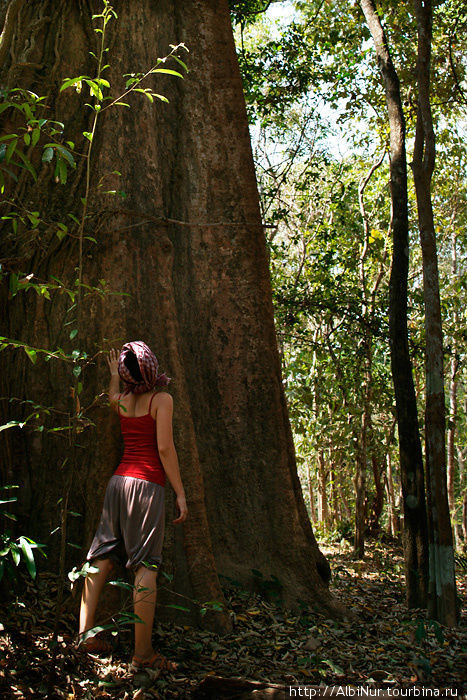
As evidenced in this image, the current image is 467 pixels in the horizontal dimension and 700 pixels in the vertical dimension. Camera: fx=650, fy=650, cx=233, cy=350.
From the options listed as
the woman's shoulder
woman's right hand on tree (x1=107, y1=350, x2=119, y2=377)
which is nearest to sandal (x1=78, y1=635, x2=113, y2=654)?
the woman's shoulder

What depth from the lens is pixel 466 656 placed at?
4207mm

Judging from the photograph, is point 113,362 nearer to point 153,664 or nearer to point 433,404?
point 153,664

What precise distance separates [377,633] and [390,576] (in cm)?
317

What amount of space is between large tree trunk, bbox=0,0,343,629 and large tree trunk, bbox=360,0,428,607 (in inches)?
33.7

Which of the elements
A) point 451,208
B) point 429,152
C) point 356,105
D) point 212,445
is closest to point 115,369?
point 212,445

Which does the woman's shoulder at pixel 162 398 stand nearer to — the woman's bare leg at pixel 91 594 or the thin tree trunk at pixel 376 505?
the woman's bare leg at pixel 91 594

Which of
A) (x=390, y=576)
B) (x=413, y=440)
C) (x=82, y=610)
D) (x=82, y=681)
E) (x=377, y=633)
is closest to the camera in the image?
(x=82, y=681)

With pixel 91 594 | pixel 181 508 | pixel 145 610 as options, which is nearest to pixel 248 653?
pixel 145 610

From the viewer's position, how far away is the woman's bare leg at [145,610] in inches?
131

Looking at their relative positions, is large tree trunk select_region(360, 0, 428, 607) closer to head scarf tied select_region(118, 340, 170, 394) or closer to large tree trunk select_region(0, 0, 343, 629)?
large tree trunk select_region(0, 0, 343, 629)

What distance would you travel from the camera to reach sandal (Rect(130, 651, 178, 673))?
3.33 m

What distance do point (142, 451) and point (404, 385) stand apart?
8.97 feet

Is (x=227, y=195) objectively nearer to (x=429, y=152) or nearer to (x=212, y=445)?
(x=429, y=152)

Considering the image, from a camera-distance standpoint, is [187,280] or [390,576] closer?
[187,280]
